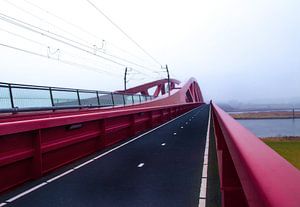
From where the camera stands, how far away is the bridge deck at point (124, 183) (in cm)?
607

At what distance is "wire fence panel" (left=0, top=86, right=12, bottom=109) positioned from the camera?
45.7 ft

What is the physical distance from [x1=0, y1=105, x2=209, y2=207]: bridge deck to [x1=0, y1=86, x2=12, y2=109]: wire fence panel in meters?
5.25

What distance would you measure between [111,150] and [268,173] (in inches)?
432

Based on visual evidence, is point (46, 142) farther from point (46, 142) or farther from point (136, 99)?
point (136, 99)

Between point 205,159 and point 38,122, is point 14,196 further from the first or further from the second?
point 205,159

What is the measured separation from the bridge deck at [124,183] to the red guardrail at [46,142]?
0.37 m

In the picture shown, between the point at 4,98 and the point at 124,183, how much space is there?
8838mm

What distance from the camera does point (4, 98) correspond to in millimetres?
14148

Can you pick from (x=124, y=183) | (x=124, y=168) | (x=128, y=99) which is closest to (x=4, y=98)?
(x=124, y=168)

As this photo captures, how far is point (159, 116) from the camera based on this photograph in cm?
2689

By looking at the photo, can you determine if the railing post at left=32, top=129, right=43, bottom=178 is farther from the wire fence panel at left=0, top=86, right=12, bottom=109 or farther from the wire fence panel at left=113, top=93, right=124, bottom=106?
the wire fence panel at left=113, top=93, right=124, bottom=106

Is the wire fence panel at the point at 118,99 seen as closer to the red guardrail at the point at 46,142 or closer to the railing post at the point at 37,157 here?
the red guardrail at the point at 46,142

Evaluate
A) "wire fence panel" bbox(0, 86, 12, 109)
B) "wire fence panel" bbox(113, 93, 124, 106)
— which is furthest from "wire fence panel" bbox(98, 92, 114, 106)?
"wire fence panel" bbox(0, 86, 12, 109)

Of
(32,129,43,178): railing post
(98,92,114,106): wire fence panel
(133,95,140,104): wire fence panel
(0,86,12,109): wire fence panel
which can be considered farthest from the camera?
(133,95,140,104): wire fence panel
